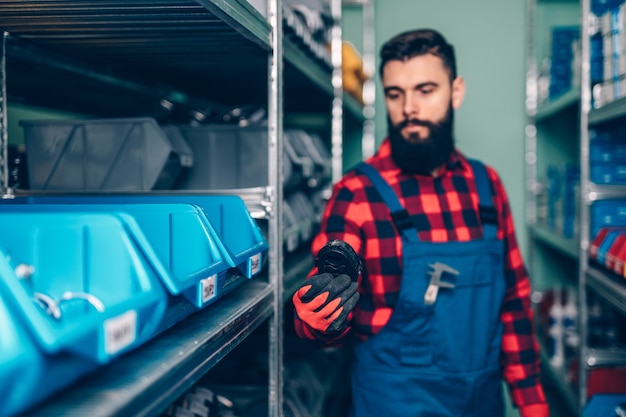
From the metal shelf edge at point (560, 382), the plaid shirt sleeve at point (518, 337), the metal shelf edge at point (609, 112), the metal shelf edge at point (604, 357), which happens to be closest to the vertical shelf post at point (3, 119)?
the plaid shirt sleeve at point (518, 337)

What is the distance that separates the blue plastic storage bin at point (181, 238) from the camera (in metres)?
1.04

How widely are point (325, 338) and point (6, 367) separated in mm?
1190

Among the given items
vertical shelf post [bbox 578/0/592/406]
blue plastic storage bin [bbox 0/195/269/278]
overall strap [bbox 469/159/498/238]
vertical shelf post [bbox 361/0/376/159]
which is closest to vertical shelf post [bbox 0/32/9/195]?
blue plastic storage bin [bbox 0/195/269/278]

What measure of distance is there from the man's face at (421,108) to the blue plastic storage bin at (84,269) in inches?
55.5

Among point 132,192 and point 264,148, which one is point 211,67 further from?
point 132,192

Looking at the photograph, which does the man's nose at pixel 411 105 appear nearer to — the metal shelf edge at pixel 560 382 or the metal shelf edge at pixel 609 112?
the metal shelf edge at pixel 609 112

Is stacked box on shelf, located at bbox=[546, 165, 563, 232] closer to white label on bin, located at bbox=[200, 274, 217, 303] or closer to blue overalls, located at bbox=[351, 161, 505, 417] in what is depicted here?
blue overalls, located at bbox=[351, 161, 505, 417]

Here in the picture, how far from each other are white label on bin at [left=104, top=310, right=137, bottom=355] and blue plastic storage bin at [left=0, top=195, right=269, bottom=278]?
A: 17.7 inches

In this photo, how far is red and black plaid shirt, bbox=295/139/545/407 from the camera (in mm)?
1996

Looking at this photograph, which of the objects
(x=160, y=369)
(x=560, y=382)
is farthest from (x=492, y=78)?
(x=160, y=369)

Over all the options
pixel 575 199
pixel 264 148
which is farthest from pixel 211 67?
pixel 575 199

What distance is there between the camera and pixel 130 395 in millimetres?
795

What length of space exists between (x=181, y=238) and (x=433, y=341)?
1068 millimetres

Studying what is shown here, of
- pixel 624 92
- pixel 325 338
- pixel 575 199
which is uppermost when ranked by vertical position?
pixel 624 92
